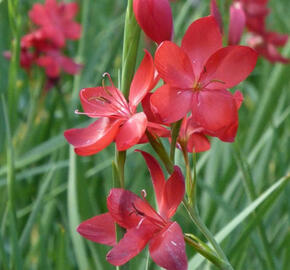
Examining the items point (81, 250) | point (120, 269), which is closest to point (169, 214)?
point (120, 269)

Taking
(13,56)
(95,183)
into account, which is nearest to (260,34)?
(95,183)

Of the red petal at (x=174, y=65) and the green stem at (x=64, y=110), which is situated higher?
the red petal at (x=174, y=65)

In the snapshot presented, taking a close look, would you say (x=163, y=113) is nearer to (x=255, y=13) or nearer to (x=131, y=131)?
(x=131, y=131)

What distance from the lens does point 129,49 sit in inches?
25.2

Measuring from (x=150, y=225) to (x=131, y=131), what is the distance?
3.7 inches

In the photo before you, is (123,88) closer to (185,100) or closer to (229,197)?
(185,100)

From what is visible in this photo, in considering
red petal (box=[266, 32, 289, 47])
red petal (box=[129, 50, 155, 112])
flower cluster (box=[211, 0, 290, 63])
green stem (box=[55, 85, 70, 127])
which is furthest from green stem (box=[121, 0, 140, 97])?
red petal (box=[266, 32, 289, 47])

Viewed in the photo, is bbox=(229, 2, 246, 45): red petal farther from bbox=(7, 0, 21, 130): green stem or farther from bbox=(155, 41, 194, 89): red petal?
bbox=(155, 41, 194, 89): red petal

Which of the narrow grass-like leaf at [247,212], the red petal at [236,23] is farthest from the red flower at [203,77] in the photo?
the red petal at [236,23]

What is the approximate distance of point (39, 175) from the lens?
5.82 feet

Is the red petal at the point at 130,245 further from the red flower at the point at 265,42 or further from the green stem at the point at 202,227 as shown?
the red flower at the point at 265,42

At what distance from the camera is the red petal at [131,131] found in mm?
603

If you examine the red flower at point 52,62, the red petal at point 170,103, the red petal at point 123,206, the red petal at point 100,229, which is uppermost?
the red petal at point 170,103

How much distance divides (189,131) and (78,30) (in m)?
1.30
